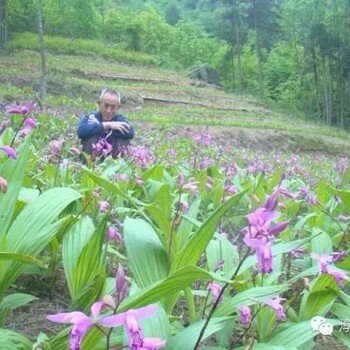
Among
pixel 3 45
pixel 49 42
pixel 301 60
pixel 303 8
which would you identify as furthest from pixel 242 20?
pixel 3 45

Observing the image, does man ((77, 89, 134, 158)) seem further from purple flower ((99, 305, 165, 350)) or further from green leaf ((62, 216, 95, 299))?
purple flower ((99, 305, 165, 350))

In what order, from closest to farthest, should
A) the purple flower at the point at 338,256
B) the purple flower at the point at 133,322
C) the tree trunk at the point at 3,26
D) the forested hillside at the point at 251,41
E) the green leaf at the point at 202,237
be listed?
the purple flower at the point at 133,322 → the green leaf at the point at 202,237 → the purple flower at the point at 338,256 → the tree trunk at the point at 3,26 → the forested hillside at the point at 251,41

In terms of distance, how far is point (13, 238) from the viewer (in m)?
1.55

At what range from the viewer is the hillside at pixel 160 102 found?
18047 millimetres

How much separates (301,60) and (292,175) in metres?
40.4

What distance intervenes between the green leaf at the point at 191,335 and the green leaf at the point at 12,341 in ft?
0.96

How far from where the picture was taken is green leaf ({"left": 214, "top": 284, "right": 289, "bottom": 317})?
3.93ft

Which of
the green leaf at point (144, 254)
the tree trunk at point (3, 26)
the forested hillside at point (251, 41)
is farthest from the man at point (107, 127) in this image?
the forested hillside at point (251, 41)

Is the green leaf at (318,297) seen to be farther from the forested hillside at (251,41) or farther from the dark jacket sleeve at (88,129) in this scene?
the forested hillside at (251,41)

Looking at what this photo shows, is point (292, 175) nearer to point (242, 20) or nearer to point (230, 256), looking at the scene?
point (230, 256)

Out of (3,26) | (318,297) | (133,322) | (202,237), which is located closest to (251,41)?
(3,26)

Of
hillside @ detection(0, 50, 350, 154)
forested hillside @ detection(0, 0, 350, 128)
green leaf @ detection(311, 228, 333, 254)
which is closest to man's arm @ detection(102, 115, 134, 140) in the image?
green leaf @ detection(311, 228, 333, 254)

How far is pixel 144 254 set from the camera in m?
1.59

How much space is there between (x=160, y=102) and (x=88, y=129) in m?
20.8
